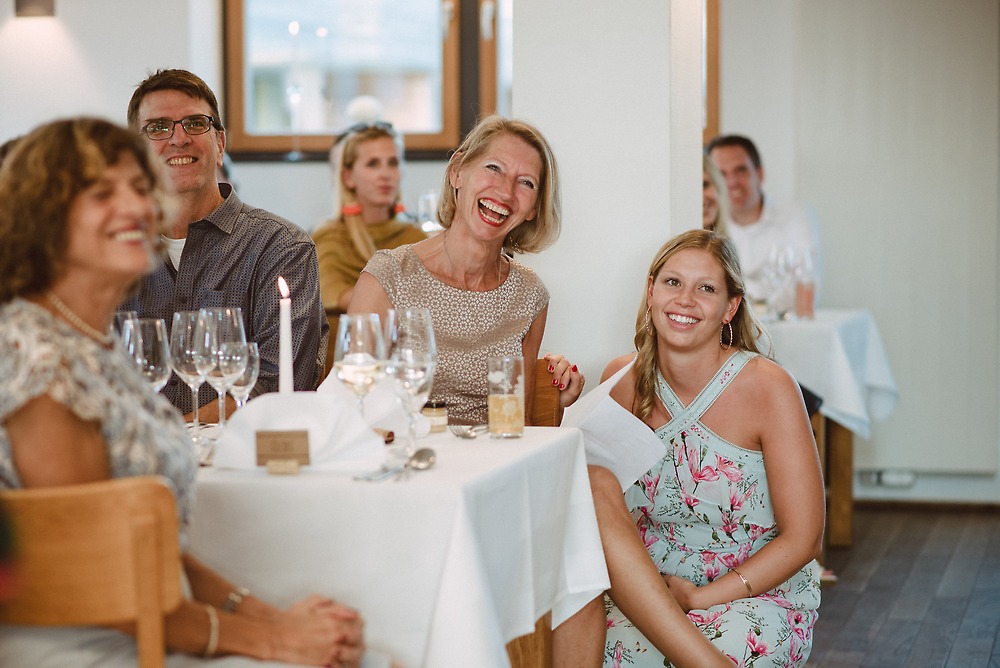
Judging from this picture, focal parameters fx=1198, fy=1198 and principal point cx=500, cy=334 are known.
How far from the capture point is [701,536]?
8.45 feet

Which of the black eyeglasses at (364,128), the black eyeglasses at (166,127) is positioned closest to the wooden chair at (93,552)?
the black eyeglasses at (166,127)

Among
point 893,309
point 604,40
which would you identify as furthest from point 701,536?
point 893,309

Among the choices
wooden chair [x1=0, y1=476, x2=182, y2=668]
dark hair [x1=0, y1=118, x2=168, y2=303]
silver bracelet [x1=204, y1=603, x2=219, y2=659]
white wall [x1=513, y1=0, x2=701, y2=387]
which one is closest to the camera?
wooden chair [x1=0, y1=476, x2=182, y2=668]

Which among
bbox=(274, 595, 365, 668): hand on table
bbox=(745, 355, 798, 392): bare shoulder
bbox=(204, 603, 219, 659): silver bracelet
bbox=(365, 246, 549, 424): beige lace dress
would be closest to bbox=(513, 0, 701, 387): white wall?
bbox=(365, 246, 549, 424): beige lace dress

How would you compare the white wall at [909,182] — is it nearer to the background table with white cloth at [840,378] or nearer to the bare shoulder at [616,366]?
the background table with white cloth at [840,378]

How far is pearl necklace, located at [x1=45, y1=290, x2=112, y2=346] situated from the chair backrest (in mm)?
1318

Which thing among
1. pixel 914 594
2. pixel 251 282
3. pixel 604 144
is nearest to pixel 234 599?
pixel 251 282

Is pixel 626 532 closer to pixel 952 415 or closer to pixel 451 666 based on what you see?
pixel 451 666

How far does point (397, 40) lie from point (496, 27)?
0.50m

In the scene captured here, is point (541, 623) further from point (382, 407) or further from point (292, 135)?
point (292, 135)

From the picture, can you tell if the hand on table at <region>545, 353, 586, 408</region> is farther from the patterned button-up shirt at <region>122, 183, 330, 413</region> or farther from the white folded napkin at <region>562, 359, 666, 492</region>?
the patterned button-up shirt at <region>122, 183, 330, 413</region>

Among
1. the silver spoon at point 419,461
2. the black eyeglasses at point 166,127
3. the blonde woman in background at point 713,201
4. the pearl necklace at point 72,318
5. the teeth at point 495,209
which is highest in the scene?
the black eyeglasses at point 166,127

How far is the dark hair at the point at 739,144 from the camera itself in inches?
209

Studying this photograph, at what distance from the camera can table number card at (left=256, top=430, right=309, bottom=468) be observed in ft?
5.80
